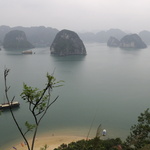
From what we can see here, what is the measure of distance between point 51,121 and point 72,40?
13422 centimetres

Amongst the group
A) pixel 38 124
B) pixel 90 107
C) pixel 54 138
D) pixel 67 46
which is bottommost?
pixel 54 138

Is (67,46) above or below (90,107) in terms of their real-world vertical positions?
above

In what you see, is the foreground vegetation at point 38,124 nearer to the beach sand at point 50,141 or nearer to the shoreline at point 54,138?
the beach sand at point 50,141

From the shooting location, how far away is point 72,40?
533ft

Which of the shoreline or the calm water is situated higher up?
the calm water

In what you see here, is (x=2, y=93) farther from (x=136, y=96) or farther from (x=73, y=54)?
(x=73, y=54)

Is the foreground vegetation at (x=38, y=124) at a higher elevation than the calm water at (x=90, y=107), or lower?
higher

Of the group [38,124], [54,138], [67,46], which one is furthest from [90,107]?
[67,46]

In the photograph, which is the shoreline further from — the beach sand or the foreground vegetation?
the foreground vegetation

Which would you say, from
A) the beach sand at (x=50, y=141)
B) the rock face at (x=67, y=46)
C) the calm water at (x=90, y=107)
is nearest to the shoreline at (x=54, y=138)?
the beach sand at (x=50, y=141)

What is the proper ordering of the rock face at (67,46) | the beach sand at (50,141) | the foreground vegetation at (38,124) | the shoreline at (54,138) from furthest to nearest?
the rock face at (67,46) → the shoreline at (54,138) → the beach sand at (50,141) → the foreground vegetation at (38,124)

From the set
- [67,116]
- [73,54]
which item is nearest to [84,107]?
[67,116]

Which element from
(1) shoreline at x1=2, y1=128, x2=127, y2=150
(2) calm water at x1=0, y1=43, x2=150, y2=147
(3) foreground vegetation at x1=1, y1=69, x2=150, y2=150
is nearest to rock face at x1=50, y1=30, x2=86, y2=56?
(2) calm water at x1=0, y1=43, x2=150, y2=147

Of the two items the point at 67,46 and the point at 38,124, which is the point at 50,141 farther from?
the point at 67,46
